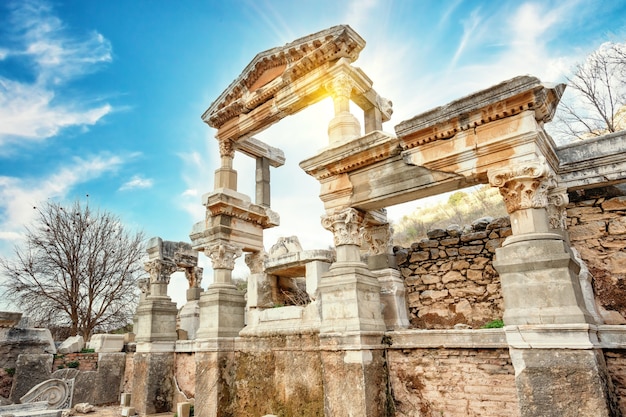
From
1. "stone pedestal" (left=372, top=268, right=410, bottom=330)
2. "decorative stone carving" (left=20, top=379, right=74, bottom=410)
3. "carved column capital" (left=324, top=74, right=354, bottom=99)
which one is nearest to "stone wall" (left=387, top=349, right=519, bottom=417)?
"stone pedestal" (left=372, top=268, right=410, bottom=330)

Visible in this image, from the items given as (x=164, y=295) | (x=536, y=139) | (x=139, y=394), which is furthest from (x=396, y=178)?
(x=139, y=394)

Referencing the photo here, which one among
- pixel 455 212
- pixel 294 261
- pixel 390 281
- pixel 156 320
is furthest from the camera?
pixel 455 212

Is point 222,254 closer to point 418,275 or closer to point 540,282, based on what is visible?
point 418,275

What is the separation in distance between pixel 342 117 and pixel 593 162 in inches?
161

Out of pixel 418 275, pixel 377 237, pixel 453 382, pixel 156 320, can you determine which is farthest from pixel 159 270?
pixel 453 382

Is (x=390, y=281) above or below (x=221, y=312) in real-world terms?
above

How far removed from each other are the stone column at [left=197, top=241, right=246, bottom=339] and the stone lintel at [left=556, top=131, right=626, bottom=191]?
7.10 m

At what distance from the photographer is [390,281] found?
22.0 feet

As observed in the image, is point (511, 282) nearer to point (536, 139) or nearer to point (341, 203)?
point (536, 139)

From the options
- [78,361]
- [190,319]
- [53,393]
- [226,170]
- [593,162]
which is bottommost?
[53,393]

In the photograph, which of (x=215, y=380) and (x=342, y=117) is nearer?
(x=342, y=117)

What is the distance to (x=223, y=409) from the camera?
8.26 metres

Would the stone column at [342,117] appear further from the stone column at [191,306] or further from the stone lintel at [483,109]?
the stone column at [191,306]

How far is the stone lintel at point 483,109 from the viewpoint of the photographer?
15.5 ft
